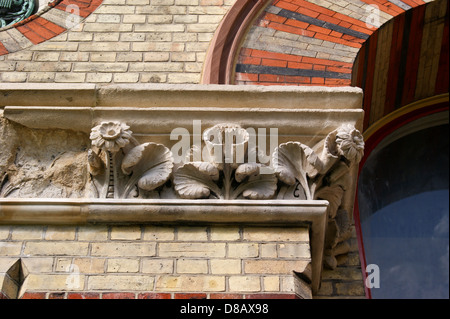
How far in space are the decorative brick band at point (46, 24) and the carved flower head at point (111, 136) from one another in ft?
3.69

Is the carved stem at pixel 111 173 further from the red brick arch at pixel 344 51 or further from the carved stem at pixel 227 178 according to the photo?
the red brick arch at pixel 344 51

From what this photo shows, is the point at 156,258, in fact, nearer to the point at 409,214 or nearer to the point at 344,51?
the point at 344,51

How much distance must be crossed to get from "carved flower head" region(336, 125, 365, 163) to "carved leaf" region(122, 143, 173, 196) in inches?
31.4

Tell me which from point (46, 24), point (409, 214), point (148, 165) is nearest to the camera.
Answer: point (148, 165)

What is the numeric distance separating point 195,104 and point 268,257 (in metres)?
0.87

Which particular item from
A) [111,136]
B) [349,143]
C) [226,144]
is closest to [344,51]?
[349,143]

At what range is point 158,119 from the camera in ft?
12.6

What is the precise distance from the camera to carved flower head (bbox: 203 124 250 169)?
12.0ft

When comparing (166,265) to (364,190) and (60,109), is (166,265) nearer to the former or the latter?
(60,109)

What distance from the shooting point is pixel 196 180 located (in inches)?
145

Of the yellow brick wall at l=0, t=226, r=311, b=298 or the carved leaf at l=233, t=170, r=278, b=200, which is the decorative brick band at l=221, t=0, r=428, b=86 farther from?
the yellow brick wall at l=0, t=226, r=311, b=298

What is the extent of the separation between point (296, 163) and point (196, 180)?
0.48 metres

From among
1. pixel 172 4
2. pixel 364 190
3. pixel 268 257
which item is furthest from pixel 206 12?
pixel 268 257

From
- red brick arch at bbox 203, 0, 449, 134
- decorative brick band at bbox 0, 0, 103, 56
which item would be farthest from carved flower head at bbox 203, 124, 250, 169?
decorative brick band at bbox 0, 0, 103, 56
